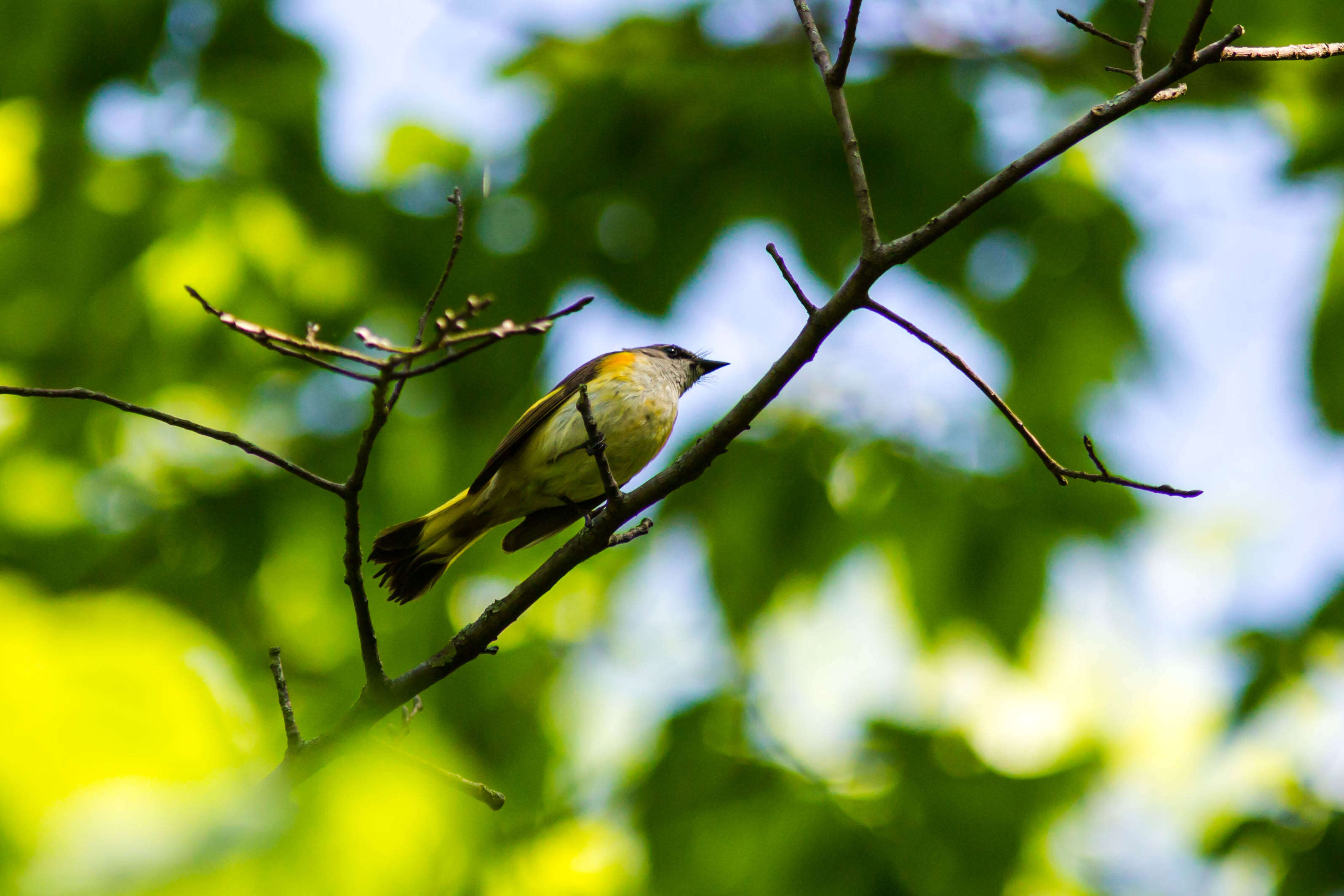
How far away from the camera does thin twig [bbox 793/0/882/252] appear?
103 inches

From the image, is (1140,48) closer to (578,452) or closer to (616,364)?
(578,452)

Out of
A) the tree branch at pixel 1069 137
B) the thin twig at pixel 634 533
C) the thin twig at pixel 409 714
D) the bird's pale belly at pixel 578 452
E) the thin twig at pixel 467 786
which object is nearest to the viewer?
the thin twig at pixel 467 786

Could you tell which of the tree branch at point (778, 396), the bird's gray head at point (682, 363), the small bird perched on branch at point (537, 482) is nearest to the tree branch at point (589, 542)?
the tree branch at point (778, 396)

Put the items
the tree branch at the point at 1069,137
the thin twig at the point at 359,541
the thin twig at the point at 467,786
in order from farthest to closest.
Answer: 1. the tree branch at the point at 1069,137
2. the thin twig at the point at 359,541
3. the thin twig at the point at 467,786

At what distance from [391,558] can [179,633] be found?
3.41 m

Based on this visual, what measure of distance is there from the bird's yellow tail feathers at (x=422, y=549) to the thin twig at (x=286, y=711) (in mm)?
1654

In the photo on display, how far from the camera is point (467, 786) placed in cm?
272

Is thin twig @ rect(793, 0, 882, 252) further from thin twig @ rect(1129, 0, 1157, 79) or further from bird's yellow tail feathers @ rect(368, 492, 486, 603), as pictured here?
bird's yellow tail feathers @ rect(368, 492, 486, 603)

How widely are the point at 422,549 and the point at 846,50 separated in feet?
9.88

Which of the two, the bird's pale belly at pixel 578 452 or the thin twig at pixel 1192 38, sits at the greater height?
the thin twig at pixel 1192 38

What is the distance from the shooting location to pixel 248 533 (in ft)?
20.5

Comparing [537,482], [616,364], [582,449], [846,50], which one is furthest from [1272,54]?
[616,364]

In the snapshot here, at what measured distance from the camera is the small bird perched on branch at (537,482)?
15.4 feet

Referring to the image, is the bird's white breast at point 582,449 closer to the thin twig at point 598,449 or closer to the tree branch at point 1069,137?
the thin twig at point 598,449
